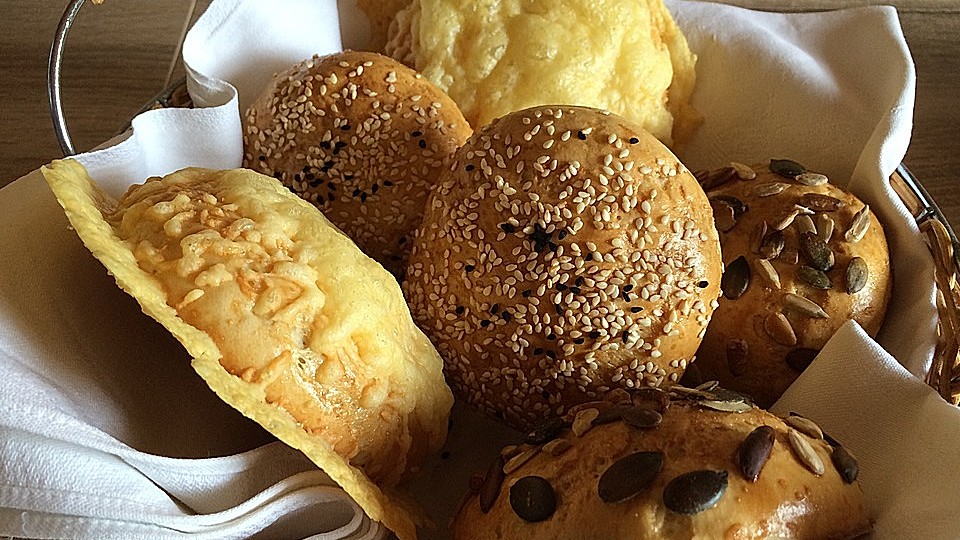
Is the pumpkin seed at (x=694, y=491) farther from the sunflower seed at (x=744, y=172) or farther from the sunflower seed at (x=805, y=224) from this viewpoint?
the sunflower seed at (x=744, y=172)

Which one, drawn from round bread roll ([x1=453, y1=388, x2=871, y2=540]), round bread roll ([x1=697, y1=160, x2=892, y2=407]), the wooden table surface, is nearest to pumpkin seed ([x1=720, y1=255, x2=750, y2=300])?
round bread roll ([x1=697, y1=160, x2=892, y2=407])

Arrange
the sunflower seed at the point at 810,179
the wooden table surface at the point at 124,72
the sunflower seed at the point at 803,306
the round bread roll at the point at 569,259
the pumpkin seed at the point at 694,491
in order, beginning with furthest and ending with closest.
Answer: the wooden table surface at the point at 124,72 < the sunflower seed at the point at 810,179 < the sunflower seed at the point at 803,306 < the round bread roll at the point at 569,259 < the pumpkin seed at the point at 694,491

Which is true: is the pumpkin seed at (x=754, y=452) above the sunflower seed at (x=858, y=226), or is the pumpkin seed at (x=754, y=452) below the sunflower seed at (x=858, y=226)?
above

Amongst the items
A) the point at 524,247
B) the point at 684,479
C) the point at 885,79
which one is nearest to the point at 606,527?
the point at 684,479

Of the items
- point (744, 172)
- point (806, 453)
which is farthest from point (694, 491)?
point (744, 172)

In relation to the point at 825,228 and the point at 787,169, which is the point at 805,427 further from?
the point at 787,169

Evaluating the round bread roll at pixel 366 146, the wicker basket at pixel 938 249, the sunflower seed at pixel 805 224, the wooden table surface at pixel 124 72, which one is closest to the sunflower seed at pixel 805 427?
the wicker basket at pixel 938 249

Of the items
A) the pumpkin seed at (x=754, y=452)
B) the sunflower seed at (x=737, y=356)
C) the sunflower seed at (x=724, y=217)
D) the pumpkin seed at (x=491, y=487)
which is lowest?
the sunflower seed at (x=737, y=356)

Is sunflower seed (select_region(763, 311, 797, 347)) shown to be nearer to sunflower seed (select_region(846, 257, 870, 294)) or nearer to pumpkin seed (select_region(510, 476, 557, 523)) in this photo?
sunflower seed (select_region(846, 257, 870, 294))
